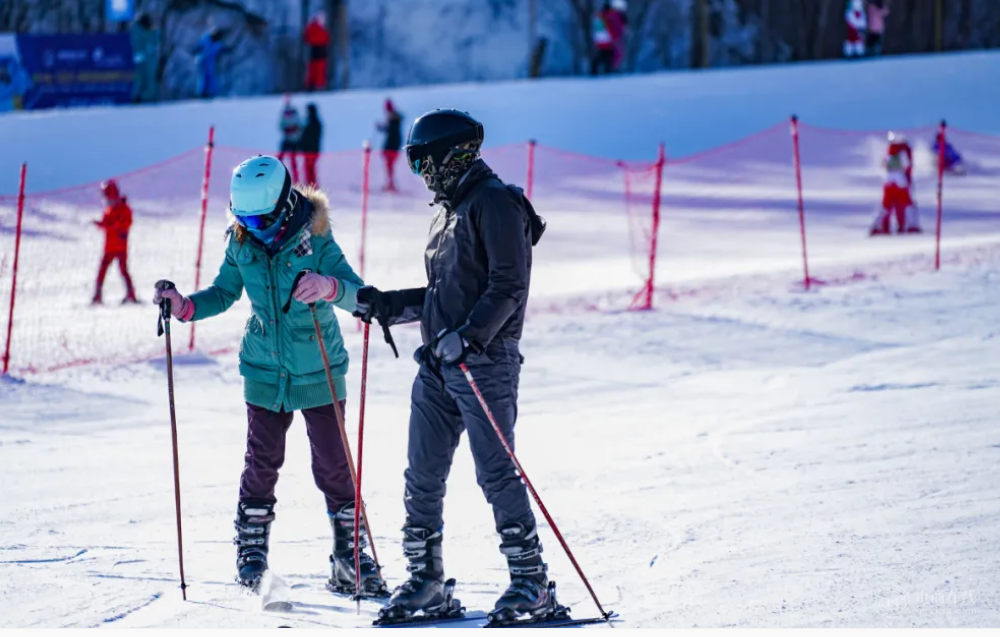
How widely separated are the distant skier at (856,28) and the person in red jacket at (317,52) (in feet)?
29.7

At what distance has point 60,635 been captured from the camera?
14.5ft

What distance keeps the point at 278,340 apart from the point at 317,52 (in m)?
19.9

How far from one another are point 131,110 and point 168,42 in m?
5.69

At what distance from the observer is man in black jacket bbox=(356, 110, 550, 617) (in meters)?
4.28

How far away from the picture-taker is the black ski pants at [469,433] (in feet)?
14.5

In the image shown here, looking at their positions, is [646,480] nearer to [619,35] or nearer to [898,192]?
[898,192]

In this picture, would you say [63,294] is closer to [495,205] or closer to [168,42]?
[495,205]

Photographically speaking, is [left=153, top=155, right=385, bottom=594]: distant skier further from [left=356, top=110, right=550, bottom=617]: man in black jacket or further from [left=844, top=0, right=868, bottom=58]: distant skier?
[left=844, top=0, right=868, bottom=58]: distant skier

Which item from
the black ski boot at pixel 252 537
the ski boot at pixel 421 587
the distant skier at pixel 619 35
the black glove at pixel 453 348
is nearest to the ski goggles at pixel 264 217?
the black glove at pixel 453 348

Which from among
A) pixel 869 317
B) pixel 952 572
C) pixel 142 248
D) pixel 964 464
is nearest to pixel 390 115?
pixel 142 248

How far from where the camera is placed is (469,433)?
14.7 feet

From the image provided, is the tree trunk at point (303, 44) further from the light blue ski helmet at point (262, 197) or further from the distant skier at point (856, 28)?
the light blue ski helmet at point (262, 197)

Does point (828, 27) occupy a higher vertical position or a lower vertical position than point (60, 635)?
higher

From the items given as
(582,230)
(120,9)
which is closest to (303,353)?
(582,230)
